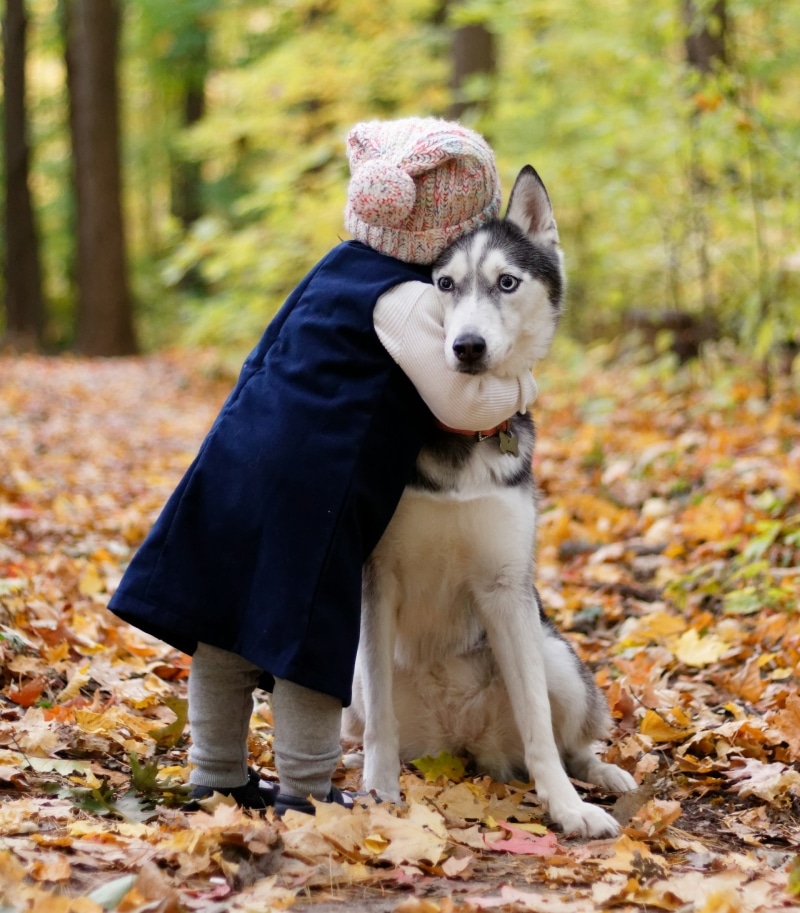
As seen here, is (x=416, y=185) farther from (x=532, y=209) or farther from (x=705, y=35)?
(x=705, y=35)

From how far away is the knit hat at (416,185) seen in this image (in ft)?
9.22

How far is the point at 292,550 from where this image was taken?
8.82ft

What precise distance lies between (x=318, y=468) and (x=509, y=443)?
685mm

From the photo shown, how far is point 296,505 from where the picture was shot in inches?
106

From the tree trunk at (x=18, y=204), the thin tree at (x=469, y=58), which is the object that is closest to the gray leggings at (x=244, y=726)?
the thin tree at (x=469, y=58)

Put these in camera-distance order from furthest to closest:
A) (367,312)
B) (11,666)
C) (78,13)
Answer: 1. (78,13)
2. (11,666)
3. (367,312)

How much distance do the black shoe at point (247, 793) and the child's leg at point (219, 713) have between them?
0.05 ft

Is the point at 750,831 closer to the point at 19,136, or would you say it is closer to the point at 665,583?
the point at 665,583

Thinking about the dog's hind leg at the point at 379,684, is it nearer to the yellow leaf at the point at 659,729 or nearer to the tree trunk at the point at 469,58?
the yellow leaf at the point at 659,729

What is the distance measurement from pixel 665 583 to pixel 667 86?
4.46 metres

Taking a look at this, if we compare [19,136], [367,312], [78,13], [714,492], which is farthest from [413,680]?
[19,136]

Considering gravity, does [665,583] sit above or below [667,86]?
below

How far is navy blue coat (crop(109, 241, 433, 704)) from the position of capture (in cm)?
268

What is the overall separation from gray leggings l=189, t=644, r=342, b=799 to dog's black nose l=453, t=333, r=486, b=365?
3.14 feet
